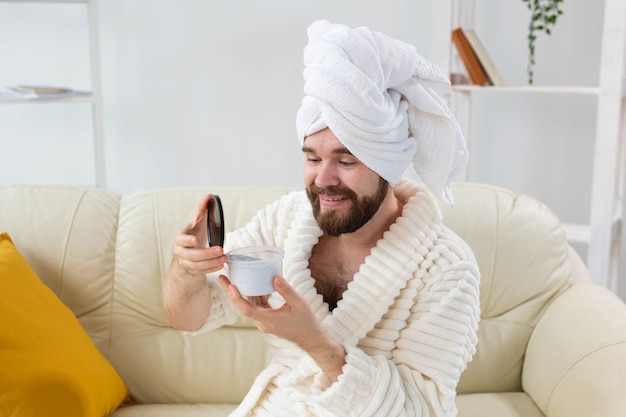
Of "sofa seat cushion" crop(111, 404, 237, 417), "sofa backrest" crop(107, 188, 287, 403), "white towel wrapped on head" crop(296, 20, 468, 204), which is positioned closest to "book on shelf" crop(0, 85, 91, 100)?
"sofa backrest" crop(107, 188, 287, 403)

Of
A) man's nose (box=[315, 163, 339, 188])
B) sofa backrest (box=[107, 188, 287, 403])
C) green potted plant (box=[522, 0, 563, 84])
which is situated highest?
green potted plant (box=[522, 0, 563, 84])

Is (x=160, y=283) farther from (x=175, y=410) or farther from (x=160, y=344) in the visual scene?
(x=175, y=410)

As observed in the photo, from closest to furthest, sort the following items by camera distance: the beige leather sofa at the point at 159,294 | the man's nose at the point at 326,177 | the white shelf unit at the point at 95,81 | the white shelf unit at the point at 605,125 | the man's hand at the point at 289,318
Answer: the man's hand at the point at 289,318, the man's nose at the point at 326,177, the beige leather sofa at the point at 159,294, the white shelf unit at the point at 605,125, the white shelf unit at the point at 95,81

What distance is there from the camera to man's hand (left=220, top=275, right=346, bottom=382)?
153cm

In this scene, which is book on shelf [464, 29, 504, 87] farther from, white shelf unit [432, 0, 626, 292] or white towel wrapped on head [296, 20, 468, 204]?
white towel wrapped on head [296, 20, 468, 204]

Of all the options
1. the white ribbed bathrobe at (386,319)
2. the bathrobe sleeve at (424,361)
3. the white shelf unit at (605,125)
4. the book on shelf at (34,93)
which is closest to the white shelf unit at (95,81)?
the book on shelf at (34,93)

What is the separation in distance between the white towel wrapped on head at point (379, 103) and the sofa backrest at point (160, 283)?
621mm

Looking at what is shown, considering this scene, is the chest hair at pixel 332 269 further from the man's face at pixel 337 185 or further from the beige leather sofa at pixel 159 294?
the beige leather sofa at pixel 159 294

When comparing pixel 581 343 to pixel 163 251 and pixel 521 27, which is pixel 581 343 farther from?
pixel 521 27

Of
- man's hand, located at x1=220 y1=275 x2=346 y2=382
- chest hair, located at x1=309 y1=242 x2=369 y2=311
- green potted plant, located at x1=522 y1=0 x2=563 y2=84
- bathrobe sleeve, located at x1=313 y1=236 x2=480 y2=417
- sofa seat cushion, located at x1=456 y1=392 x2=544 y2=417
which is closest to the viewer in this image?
man's hand, located at x1=220 y1=275 x2=346 y2=382

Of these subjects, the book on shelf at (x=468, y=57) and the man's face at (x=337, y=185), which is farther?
the book on shelf at (x=468, y=57)

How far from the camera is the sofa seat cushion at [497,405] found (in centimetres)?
225

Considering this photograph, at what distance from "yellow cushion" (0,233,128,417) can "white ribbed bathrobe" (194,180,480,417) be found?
44cm

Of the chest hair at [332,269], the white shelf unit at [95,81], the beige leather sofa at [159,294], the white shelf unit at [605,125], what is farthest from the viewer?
the white shelf unit at [95,81]
